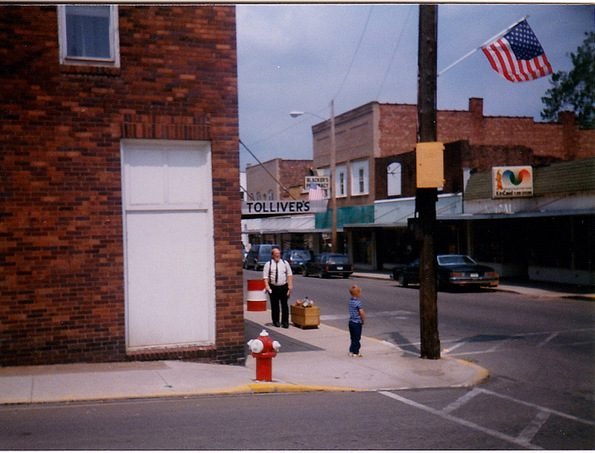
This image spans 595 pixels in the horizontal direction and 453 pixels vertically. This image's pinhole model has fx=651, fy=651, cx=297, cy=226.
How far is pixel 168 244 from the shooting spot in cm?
1023

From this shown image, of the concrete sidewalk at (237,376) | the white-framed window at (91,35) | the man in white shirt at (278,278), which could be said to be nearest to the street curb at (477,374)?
the concrete sidewalk at (237,376)

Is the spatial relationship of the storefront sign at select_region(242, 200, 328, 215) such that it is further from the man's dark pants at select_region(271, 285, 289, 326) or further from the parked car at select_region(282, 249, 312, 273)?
the parked car at select_region(282, 249, 312, 273)

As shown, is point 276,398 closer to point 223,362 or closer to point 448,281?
point 223,362

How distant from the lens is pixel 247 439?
6.42 m

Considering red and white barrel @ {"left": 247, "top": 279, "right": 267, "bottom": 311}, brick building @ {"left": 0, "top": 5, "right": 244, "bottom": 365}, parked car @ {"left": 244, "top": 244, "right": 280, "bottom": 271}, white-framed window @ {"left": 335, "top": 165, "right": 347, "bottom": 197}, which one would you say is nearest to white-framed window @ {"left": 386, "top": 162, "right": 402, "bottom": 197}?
white-framed window @ {"left": 335, "top": 165, "right": 347, "bottom": 197}

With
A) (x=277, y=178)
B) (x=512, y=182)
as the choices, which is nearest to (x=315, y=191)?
(x=277, y=178)

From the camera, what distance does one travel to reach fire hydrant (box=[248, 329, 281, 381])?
8.95m

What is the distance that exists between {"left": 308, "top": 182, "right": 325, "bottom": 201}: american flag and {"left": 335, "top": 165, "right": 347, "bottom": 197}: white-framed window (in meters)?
2.99

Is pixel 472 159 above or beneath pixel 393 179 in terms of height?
above

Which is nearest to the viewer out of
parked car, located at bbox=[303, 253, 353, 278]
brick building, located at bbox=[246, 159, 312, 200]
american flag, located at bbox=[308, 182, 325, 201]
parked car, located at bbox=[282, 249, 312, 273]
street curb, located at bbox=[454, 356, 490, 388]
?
street curb, located at bbox=[454, 356, 490, 388]

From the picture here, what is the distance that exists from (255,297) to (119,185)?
988 centimetres

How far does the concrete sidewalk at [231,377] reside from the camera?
8281mm

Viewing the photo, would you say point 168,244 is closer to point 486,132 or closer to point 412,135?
point 412,135

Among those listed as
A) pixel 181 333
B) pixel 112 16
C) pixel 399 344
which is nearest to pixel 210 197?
pixel 181 333
